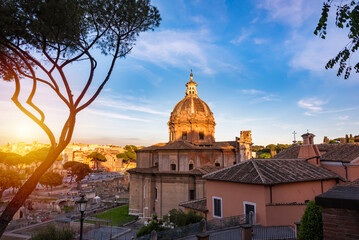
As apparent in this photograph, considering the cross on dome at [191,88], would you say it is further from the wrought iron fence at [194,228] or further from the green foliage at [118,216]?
the wrought iron fence at [194,228]

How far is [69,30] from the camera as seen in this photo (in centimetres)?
974

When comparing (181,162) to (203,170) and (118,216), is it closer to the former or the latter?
(203,170)

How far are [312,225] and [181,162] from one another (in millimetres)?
18039

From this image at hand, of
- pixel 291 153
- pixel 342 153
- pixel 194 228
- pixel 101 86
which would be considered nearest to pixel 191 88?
pixel 291 153

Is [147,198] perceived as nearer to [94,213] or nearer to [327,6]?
[94,213]

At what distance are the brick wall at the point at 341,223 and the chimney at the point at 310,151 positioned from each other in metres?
16.4

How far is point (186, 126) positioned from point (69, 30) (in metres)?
21.8

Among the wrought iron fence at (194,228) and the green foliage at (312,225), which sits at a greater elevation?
the green foliage at (312,225)

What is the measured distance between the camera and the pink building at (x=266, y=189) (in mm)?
11648

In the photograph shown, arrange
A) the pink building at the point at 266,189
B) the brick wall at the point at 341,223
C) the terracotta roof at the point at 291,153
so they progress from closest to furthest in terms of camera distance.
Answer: the brick wall at the point at 341,223
the pink building at the point at 266,189
the terracotta roof at the point at 291,153

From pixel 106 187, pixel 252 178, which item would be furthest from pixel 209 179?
pixel 106 187

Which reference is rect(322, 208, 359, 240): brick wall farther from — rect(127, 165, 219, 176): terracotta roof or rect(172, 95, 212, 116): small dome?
rect(172, 95, 212, 116): small dome

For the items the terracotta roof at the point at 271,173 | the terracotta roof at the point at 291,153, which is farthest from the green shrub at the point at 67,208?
the terracotta roof at the point at 291,153

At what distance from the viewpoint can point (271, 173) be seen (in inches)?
528
